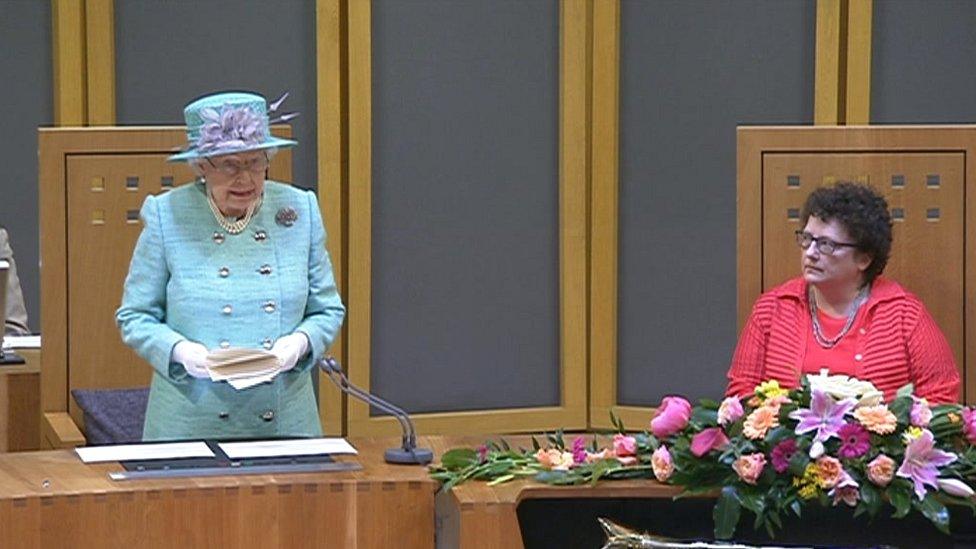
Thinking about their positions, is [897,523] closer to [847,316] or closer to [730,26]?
[847,316]

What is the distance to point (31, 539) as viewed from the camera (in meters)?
3.08

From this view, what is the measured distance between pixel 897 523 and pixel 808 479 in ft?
0.79

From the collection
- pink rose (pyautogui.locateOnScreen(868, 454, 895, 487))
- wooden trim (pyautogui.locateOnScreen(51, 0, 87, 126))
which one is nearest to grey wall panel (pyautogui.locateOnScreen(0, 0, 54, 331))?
wooden trim (pyautogui.locateOnScreen(51, 0, 87, 126))

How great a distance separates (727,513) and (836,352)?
3.64 feet

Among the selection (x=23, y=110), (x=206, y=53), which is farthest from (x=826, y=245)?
(x=23, y=110)

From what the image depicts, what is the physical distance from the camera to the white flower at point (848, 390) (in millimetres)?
3125

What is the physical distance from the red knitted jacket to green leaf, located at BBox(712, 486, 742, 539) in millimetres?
1003

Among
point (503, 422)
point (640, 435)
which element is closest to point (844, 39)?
point (503, 422)

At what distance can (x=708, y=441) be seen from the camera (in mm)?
3104

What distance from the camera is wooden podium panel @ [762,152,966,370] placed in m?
4.30

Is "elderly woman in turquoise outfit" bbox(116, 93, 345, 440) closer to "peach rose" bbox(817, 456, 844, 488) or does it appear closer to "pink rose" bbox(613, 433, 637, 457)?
"pink rose" bbox(613, 433, 637, 457)

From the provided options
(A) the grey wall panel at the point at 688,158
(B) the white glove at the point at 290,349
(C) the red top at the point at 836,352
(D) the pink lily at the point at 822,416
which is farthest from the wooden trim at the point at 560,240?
(D) the pink lily at the point at 822,416

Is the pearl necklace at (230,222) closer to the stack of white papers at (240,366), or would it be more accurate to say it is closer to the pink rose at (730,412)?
the stack of white papers at (240,366)

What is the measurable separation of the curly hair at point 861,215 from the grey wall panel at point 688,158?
187cm
